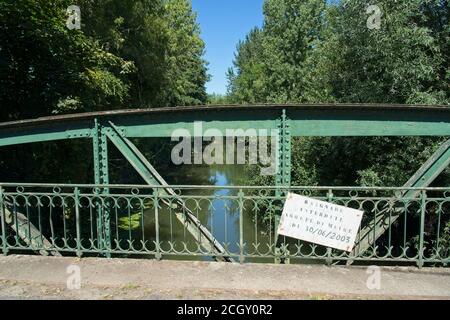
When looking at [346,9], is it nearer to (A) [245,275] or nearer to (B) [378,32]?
(B) [378,32]

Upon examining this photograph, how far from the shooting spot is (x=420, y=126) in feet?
18.9

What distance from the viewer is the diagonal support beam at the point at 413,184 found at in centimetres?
561

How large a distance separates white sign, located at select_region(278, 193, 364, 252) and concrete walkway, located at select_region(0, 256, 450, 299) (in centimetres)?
41

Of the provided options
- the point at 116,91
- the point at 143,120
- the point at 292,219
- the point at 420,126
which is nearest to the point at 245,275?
the point at 292,219

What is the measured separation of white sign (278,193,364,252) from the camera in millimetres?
5543

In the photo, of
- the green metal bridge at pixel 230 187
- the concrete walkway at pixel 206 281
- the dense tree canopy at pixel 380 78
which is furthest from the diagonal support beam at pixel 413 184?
the dense tree canopy at pixel 380 78

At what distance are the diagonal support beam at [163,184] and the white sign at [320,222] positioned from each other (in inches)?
41.8

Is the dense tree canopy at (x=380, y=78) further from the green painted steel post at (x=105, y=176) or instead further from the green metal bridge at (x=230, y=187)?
the green painted steel post at (x=105, y=176)

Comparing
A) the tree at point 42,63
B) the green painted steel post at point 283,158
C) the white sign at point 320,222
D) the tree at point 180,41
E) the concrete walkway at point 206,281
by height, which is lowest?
the concrete walkway at point 206,281

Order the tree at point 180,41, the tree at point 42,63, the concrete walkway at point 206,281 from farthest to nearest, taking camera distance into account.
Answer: the tree at point 180,41, the tree at point 42,63, the concrete walkway at point 206,281

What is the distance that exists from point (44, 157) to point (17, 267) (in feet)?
21.4

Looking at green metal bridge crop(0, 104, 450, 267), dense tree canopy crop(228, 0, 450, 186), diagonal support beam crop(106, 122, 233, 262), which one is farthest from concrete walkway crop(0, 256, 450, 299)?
dense tree canopy crop(228, 0, 450, 186)

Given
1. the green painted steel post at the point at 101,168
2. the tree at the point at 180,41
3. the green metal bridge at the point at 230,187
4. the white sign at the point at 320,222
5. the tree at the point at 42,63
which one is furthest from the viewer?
the tree at the point at 180,41

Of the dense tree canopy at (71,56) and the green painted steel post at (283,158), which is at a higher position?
the dense tree canopy at (71,56)
